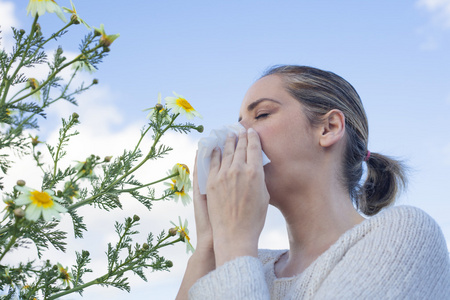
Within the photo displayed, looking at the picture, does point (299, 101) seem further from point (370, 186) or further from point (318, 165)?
point (370, 186)

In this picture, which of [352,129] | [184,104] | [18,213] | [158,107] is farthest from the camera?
[352,129]

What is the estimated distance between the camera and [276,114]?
1.80 meters

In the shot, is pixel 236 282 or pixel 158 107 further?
pixel 158 107

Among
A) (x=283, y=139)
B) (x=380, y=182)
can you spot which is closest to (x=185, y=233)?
(x=283, y=139)

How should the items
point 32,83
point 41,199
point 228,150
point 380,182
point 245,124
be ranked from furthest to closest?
point 380,182
point 245,124
point 228,150
point 32,83
point 41,199

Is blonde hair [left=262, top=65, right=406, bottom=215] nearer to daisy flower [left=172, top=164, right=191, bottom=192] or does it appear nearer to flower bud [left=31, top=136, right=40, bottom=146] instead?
daisy flower [left=172, top=164, right=191, bottom=192]

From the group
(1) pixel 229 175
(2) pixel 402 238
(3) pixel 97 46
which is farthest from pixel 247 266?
(3) pixel 97 46

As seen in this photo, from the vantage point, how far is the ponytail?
7.34ft

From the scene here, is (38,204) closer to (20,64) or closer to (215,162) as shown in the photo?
(20,64)

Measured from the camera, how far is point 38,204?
3.58ft

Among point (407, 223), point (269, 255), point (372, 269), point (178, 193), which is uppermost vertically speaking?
point (178, 193)

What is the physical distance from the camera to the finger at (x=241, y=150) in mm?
1641

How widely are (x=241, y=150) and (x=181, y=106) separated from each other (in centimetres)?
28

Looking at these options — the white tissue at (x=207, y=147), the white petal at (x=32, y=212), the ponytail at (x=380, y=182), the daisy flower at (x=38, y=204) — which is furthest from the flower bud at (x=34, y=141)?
the ponytail at (x=380, y=182)
